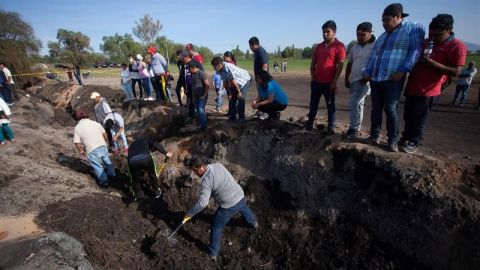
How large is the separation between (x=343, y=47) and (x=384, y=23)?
86cm

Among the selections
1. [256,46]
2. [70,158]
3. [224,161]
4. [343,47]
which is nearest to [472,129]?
[343,47]

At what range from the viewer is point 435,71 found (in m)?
3.67

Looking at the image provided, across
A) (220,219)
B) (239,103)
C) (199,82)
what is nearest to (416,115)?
(220,219)

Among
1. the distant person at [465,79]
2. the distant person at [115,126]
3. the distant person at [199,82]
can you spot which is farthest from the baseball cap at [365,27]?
the distant person at [465,79]

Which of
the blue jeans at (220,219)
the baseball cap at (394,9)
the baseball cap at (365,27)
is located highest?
the baseball cap at (394,9)

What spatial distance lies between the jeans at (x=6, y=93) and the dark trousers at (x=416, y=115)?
13.7 meters

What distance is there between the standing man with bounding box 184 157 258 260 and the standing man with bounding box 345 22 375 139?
2389 millimetres

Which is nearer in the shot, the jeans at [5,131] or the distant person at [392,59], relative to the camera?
the distant person at [392,59]

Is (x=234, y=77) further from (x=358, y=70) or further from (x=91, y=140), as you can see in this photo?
(x=91, y=140)

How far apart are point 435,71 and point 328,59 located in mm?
1577

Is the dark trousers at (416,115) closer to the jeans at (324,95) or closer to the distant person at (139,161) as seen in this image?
the jeans at (324,95)

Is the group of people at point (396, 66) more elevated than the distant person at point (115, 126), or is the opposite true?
the group of people at point (396, 66)

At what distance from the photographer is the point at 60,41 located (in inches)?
2014

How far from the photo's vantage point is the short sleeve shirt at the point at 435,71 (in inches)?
138
